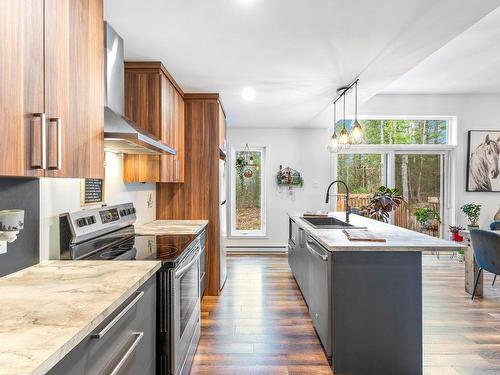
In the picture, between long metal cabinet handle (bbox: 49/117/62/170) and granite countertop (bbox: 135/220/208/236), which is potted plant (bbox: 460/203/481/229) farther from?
long metal cabinet handle (bbox: 49/117/62/170)

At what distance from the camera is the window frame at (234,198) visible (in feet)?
19.2

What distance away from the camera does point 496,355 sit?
237 cm

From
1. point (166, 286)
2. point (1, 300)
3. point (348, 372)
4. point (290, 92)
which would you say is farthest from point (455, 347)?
point (1, 300)

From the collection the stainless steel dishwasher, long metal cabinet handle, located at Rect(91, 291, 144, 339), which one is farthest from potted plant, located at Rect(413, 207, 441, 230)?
long metal cabinet handle, located at Rect(91, 291, 144, 339)

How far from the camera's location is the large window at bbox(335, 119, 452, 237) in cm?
572

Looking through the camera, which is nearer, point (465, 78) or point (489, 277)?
point (489, 277)

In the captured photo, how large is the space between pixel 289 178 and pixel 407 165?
219 centimetres

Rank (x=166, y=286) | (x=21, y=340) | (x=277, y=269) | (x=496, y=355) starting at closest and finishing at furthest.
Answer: (x=21, y=340) → (x=166, y=286) → (x=496, y=355) → (x=277, y=269)

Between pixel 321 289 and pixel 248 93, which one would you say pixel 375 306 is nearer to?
pixel 321 289

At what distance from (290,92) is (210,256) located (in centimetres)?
207

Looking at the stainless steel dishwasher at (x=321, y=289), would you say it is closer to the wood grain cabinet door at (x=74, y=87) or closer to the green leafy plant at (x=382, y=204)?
the wood grain cabinet door at (x=74, y=87)

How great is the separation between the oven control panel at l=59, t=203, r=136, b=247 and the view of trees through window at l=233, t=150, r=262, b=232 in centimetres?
344

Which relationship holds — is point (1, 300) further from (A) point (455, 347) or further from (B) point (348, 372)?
(A) point (455, 347)

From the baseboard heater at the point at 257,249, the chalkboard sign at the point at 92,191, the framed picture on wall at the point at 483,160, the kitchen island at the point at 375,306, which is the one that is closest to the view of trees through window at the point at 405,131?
the framed picture on wall at the point at 483,160
